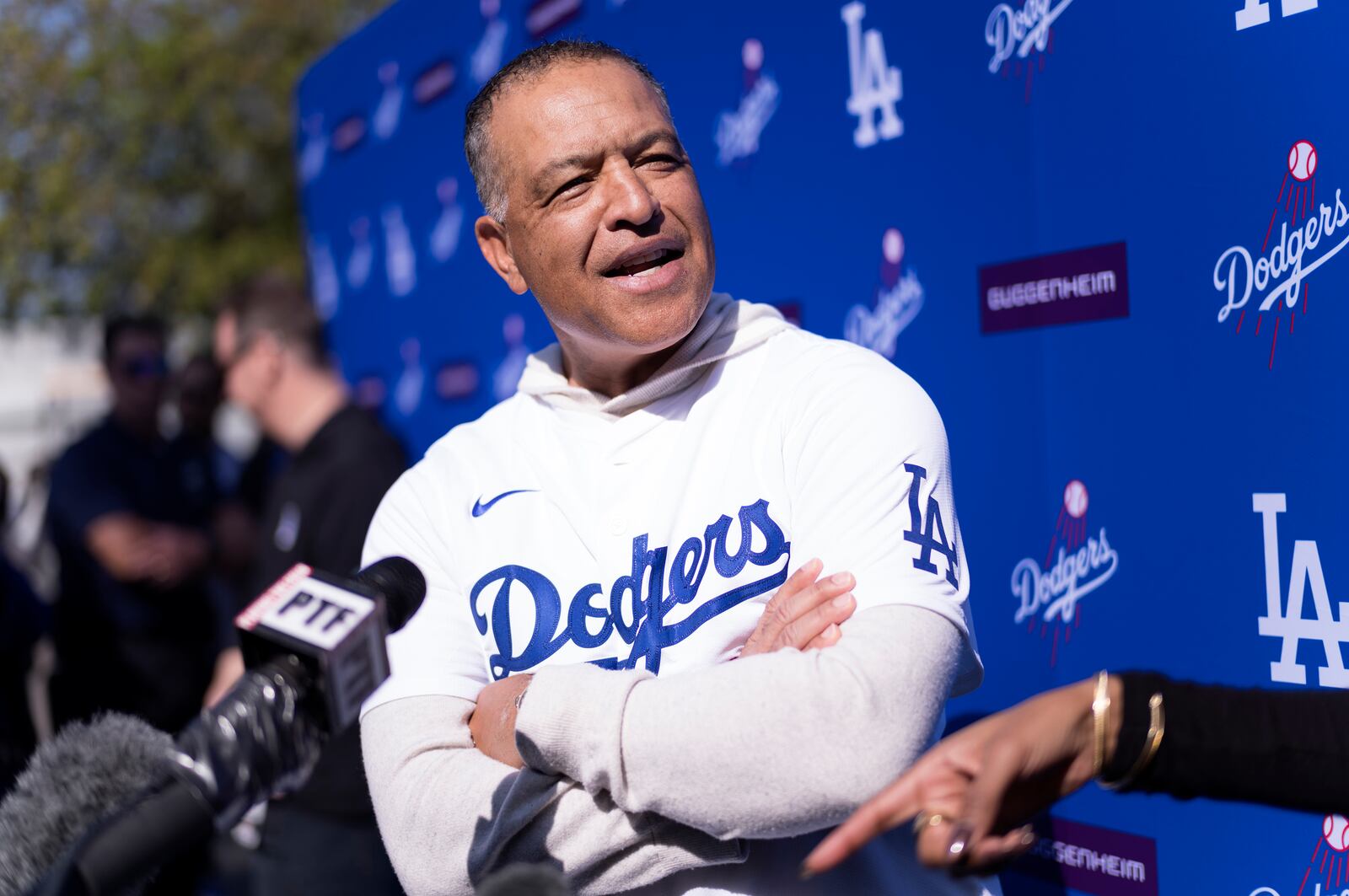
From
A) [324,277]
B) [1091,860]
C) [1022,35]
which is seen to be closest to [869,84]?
[1022,35]

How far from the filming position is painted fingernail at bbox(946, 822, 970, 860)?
1.03 metres

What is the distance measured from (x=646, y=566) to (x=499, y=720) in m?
0.28

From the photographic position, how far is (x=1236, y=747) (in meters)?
1.17

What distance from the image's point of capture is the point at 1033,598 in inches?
87.2

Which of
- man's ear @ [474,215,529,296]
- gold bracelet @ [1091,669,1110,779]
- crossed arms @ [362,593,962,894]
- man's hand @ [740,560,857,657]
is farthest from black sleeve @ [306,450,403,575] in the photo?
gold bracelet @ [1091,669,1110,779]

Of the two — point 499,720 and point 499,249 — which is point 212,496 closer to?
point 499,249

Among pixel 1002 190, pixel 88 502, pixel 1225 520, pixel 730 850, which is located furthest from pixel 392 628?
pixel 88 502

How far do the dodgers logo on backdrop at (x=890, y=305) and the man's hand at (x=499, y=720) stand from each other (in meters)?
1.11

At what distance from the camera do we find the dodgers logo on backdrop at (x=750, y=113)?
9.06 feet

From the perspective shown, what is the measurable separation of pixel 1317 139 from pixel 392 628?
1435mm

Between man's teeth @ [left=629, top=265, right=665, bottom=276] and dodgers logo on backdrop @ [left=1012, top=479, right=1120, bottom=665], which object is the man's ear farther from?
dodgers logo on backdrop @ [left=1012, top=479, right=1120, bottom=665]

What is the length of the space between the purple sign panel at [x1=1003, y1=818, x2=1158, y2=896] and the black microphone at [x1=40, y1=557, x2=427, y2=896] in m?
1.53

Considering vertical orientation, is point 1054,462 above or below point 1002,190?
below

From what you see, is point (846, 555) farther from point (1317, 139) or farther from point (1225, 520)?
point (1317, 139)
